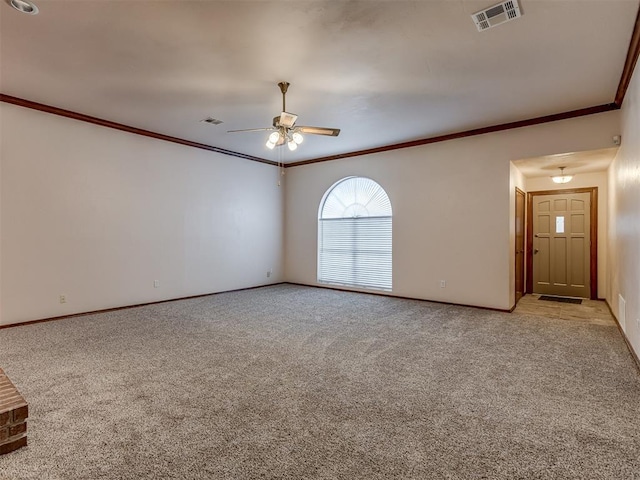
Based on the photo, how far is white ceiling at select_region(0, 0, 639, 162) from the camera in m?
2.57

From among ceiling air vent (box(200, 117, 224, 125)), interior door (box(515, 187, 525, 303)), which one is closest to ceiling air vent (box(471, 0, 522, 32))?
ceiling air vent (box(200, 117, 224, 125))

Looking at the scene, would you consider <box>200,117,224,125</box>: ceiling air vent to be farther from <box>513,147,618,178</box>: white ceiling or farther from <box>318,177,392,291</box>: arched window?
<box>513,147,618,178</box>: white ceiling

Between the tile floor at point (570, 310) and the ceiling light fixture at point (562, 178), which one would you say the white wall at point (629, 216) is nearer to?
the tile floor at point (570, 310)

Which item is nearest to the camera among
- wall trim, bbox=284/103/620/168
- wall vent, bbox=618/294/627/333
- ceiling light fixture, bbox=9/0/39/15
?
ceiling light fixture, bbox=9/0/39/15

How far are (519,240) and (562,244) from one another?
4.39ft

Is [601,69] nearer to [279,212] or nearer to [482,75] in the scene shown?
[482,75]

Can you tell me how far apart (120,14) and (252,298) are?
14.7 ft

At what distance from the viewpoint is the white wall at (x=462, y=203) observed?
15.8ft

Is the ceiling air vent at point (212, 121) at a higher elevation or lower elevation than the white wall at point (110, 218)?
higher

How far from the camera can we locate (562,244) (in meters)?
6.59

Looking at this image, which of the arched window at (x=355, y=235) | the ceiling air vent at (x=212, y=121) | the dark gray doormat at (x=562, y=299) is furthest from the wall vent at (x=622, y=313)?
the ceiling air vent at (x=212, y=121)

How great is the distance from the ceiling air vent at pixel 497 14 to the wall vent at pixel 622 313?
3.37 m

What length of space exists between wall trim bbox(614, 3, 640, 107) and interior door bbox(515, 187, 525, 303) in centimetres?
208

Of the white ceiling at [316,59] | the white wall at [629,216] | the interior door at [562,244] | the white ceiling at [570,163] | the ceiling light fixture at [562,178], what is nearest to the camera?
the white ceiling at [316,59]
